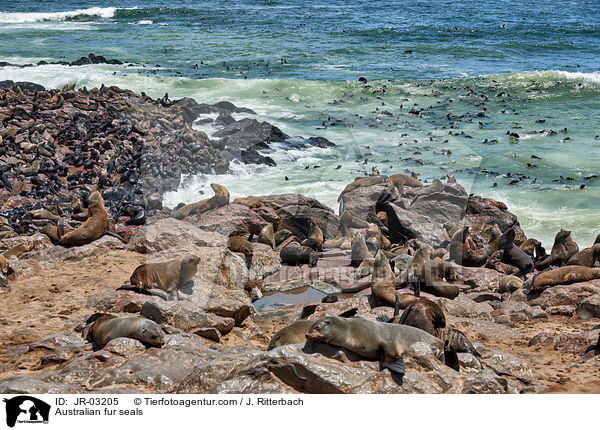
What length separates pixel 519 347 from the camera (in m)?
6.58

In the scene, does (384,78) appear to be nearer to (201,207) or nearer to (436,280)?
(201,207)

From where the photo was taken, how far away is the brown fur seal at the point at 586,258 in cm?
978

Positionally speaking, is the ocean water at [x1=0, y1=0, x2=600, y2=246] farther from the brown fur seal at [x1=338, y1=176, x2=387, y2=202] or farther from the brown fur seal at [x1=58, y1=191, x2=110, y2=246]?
the brown fur seal at [x1=58, y1=191, x2=110, y2=246]

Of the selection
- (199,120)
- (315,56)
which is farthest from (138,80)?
(315,56)

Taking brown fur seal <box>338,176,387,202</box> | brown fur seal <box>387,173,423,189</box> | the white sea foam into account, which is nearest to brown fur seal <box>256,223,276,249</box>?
brown fur seal <box>338,176,387,202</box>

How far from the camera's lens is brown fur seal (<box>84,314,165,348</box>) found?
5684 millimetres

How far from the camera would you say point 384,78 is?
87.4ft

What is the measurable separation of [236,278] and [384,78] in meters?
20.1

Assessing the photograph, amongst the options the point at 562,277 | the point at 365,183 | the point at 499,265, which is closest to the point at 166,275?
the point at 499,265

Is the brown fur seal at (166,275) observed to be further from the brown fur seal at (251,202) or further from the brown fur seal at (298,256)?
the brown fur seal at (251,202)

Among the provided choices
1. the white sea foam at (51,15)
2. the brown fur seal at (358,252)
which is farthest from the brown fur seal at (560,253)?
the white sea foam at (51,15)
